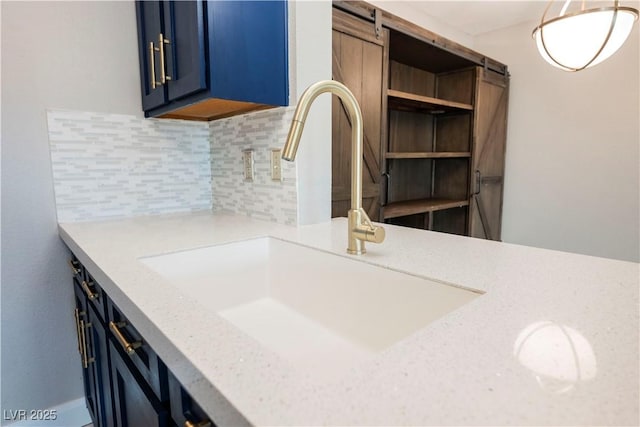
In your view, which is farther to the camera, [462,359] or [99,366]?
[99,366]

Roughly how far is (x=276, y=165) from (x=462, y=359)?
3.53ft

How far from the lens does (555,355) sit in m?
0.45

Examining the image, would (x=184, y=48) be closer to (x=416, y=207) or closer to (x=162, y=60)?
(x=162, y=60)

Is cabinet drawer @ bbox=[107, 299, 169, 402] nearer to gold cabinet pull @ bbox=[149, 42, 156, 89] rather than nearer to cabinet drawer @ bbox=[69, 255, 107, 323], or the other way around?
cabinet drawer @ bbox=[69, 255, 107, 323]

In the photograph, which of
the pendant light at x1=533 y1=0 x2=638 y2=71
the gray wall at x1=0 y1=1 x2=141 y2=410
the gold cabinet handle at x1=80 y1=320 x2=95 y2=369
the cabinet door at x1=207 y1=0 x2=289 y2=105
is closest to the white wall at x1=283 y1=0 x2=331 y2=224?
the cabinet door at x1=207 y1=0 x2=289 y2=105

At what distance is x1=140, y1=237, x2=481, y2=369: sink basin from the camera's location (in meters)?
0.81

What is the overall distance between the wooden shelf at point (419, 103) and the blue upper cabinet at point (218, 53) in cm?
103

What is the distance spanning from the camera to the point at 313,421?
33 centimetres

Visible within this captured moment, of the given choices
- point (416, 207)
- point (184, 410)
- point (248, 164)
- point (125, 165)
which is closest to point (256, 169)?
point (248, 164)

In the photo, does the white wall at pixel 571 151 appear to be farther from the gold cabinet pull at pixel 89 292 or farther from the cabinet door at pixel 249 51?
the gold cabinet pull at pixel 89 292

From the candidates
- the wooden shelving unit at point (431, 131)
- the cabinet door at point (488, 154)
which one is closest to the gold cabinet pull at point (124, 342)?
the wooden shelving unit at point (431, 131)

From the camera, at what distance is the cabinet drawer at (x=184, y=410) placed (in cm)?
50

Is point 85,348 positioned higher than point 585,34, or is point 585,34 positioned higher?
point 585,34

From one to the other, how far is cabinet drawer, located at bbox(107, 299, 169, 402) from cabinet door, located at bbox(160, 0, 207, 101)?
0.70 metres
